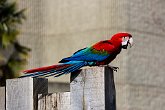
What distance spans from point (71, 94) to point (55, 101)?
0.46 feet

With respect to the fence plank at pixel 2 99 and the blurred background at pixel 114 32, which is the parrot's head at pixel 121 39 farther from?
the blurred background at pixel 114 32

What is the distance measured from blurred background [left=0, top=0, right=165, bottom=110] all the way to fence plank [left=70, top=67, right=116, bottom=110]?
46.5 ft

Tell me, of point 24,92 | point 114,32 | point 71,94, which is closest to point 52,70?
point 24,92

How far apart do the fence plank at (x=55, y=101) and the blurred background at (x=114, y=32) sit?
14.0 metres

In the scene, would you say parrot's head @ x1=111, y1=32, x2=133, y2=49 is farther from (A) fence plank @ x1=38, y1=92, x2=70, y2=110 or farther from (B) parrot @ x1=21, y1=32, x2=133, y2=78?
(A) fence plank @ x1=38, y1=92, x2=70, y2=110

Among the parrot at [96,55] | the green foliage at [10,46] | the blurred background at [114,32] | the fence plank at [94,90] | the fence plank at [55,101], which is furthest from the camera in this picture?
the blurred background at [114,32]

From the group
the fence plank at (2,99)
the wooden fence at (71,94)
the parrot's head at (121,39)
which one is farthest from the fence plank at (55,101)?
the parrot's head at (121,39)

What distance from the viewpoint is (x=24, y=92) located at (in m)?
4.06

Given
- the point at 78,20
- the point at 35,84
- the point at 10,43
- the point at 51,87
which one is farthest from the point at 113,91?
the point at 78,20

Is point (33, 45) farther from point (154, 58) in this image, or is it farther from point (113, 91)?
point (113, 91)

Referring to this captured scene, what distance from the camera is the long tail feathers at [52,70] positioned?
409 centimetres

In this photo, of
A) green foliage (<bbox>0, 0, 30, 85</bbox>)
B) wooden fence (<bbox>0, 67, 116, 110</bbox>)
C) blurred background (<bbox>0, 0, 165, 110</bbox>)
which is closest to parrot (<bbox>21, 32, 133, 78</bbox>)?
wooden fence (<bbox>0, 67, 116, 110</bbox>)

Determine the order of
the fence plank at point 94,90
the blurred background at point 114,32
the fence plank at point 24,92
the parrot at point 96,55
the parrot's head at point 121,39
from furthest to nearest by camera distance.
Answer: the blurred background at point 114,32, the parrot's head at point 121,39, the parrot at point 96,55, the fence plank at point 24,92, the fence plank at point 94,90

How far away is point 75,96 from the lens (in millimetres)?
3832
